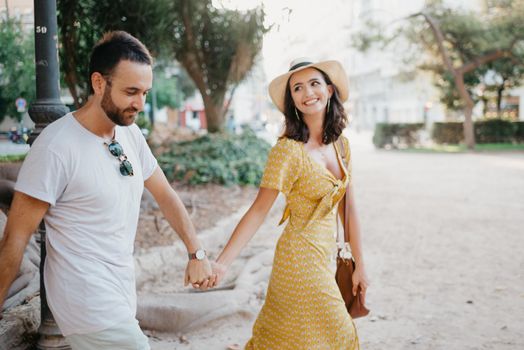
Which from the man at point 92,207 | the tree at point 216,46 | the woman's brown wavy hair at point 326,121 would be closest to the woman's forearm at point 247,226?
the woman's brown wavy hair at point 326,121

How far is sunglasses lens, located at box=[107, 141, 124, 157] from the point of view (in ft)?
7.68

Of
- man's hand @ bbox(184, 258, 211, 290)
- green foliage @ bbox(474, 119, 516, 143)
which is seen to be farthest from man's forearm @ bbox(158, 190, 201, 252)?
green foliage @ bbox(474, 119, 516, 143)

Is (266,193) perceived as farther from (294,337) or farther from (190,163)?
(190,163)

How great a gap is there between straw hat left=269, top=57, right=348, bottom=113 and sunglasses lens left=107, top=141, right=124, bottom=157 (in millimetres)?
1214

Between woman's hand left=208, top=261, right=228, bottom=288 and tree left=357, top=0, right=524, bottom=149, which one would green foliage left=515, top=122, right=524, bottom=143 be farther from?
woman's hand left=208, top=261, right=228, bottom=288

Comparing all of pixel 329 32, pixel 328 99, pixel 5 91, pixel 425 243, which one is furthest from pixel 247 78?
pixel 329 32

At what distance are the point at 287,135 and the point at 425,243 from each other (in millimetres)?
5504

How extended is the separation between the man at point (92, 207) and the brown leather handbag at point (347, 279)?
1.37 meters

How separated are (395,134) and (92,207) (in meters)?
30.8

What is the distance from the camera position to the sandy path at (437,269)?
454 cm

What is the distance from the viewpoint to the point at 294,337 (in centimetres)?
294

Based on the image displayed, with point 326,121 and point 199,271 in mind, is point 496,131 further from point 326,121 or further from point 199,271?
point 199,271

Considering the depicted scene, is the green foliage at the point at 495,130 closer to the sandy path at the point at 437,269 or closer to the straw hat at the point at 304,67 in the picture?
the sandy path at the point at 437,269

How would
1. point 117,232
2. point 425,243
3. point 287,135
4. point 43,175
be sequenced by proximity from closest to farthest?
point 43,175 → point 117,232 → point 287,135 → point 425,243
